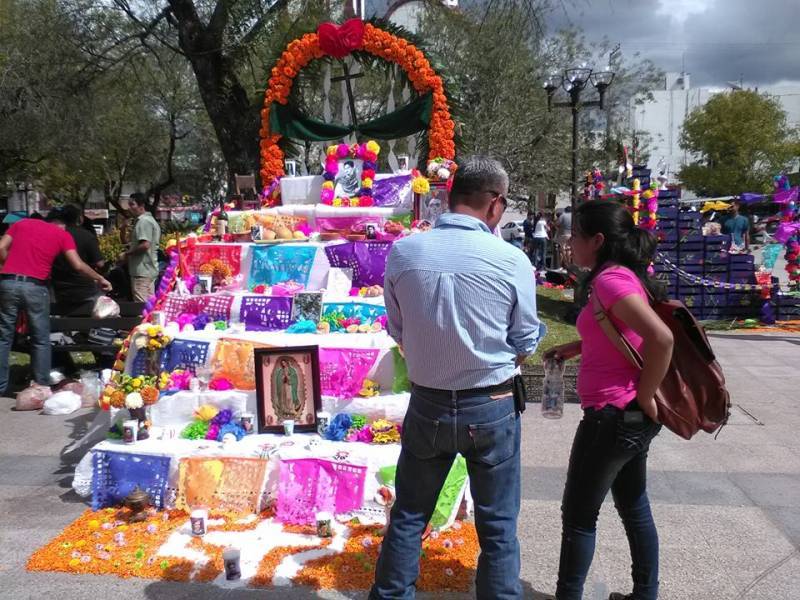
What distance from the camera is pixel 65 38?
12836mm

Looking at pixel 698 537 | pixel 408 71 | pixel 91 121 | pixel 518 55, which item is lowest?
pixel 698 537

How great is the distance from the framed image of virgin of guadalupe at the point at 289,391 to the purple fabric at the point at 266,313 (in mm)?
756

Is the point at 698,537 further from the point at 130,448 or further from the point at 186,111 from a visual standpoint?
the point at 186,111

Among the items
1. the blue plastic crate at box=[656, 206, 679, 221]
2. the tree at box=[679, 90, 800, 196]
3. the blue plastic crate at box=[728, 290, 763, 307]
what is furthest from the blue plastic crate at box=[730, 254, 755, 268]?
the tree at box=[679, 90, 800, 196]

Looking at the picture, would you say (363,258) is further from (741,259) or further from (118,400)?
(741,259)

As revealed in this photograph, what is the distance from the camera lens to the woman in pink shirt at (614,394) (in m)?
2.32

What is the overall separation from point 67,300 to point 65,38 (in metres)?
8.21

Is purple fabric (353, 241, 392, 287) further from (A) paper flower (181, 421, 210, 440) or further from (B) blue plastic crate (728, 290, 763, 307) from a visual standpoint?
(B) blue plastic crate (728, 290, 763, 307)

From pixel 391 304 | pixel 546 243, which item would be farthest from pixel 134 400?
pixel 546 243

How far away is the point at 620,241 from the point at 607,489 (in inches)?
38.1

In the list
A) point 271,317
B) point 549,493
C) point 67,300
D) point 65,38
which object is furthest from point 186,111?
point 549,493

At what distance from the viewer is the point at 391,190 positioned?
6.67 metres

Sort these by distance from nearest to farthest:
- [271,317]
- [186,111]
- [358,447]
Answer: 1. [358,447]
2. [271,317]
3. [186,111]

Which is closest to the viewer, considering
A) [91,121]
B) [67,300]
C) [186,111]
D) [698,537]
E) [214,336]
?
[698,537]
